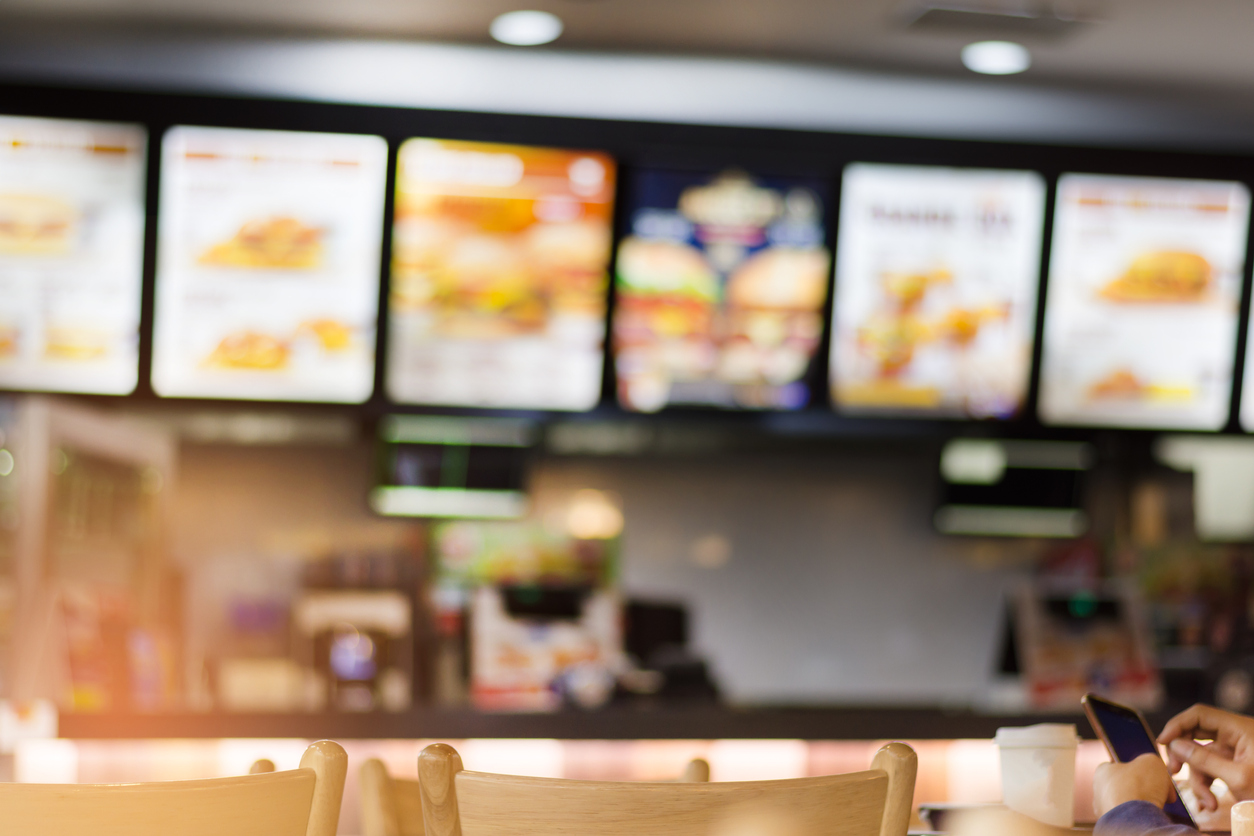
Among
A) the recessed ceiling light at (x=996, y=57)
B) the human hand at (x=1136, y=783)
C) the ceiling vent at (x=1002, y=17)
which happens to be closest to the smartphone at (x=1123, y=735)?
the human hand at (x=1136, y=783)

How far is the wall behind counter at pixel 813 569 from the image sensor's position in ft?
12.1

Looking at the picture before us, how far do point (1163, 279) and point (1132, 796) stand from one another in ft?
7.00

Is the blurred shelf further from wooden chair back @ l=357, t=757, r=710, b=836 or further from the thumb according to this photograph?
the thumb

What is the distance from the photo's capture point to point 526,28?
2613 millimetres

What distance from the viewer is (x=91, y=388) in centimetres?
276

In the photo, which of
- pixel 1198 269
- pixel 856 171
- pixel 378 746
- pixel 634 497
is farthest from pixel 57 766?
pixel 1198 269

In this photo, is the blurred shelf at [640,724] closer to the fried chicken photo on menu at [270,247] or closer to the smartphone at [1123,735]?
the smartphone at [1123,735]

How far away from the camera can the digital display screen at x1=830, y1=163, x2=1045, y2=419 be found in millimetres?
2994

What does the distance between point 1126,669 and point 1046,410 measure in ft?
3.13

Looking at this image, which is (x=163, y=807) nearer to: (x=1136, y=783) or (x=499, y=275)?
(x=1136, y=783)

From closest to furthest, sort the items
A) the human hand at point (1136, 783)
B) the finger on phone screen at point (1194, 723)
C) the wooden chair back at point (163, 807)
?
1. the wooden chair back at point (163, 807)
2. the human hand at point (1136, 783)
3. the finger on phone screen at point (1194, 723)

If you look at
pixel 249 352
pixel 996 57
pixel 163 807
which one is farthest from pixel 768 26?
pixel 163 807

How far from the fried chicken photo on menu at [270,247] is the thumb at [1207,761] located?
2176 millimetres

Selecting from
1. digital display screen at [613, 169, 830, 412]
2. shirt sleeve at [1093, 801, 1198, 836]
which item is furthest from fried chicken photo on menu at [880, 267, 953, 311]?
shirt sleeve at [1093, 801, 1198, 836]
